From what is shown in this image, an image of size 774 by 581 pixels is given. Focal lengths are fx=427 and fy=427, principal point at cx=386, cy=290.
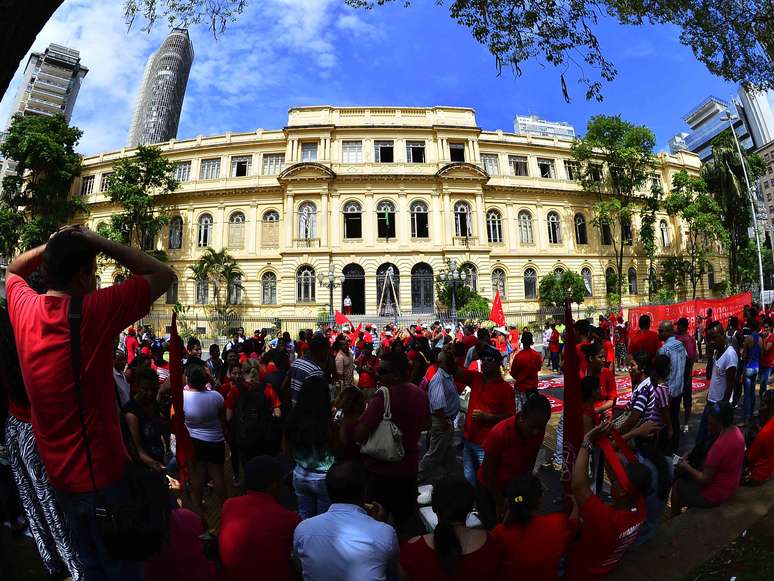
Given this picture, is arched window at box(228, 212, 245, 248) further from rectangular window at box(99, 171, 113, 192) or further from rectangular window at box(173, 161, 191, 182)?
rectangular window at box(99, 171, 113, 192)

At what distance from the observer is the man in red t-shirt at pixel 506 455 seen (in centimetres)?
342

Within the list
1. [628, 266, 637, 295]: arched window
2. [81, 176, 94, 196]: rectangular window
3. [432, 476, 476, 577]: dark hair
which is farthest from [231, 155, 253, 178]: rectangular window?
[432, 476, 476, 577]: dark hair

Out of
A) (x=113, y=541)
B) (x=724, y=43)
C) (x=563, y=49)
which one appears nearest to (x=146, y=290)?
(x=113, y=541)

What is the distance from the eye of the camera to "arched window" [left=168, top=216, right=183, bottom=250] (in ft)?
103

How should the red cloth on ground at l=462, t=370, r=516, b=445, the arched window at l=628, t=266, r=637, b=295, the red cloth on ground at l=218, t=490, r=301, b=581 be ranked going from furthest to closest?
1. the arched window at l=628, t=266, r=637, b=295
2. the red cloth on ground at l=462, t=370, r=516, b=445
3. the red cloth on ground at l=218, t=490, r=301, b=581

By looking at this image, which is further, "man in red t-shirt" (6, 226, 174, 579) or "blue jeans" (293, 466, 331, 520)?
"blue jeans" (293, 466, 331, 520)

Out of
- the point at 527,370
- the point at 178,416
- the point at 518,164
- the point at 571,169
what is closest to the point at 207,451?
the point at 178,416

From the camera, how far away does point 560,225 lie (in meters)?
32.3

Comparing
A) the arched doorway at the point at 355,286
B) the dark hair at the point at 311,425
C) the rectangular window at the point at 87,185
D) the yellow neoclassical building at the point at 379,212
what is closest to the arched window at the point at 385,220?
the yellow neoclassical building at the point at 379,212

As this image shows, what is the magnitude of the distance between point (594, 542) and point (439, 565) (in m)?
1.10

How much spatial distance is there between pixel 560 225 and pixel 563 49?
1115 inches

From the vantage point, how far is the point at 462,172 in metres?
29.5

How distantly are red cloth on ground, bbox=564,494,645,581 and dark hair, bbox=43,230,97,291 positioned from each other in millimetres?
2900

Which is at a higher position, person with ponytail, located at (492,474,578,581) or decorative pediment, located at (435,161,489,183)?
decorative pediment, located at (435,161,489,183)
